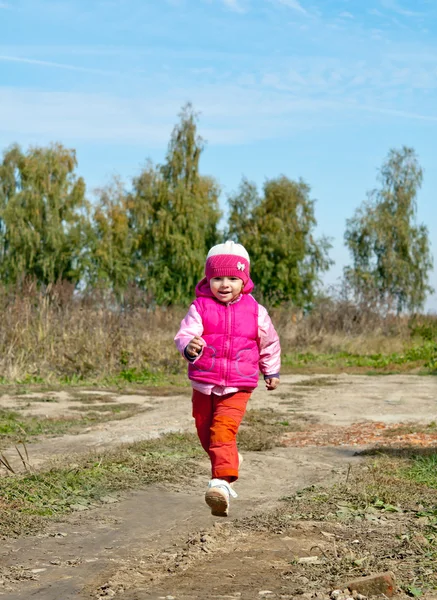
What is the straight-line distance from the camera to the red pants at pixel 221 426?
5430mm

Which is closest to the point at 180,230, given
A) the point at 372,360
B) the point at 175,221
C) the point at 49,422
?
the point at 175,221

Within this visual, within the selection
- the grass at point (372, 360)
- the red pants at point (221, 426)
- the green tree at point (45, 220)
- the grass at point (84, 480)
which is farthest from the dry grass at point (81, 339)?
the green tree at point (45, 220)

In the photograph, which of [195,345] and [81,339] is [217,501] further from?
[81,339]

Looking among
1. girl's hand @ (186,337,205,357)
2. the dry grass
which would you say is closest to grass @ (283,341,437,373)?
the dry grass

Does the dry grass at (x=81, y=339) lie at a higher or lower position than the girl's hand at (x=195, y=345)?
lower

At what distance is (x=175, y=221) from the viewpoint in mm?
43938

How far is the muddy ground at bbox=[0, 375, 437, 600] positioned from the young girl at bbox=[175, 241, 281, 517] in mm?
529

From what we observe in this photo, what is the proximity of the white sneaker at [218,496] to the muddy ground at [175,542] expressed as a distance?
18 cm

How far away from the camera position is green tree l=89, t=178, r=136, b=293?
45750 mm

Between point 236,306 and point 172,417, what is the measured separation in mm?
6041

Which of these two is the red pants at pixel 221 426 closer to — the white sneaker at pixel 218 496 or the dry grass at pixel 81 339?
the white sneaker at pixel 218 496

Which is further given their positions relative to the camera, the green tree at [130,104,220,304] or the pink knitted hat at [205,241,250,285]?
the green tree at [130,104,220,304]

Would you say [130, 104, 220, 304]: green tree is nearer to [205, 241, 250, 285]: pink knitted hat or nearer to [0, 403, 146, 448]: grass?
[0, 403, 146, 448]: grass

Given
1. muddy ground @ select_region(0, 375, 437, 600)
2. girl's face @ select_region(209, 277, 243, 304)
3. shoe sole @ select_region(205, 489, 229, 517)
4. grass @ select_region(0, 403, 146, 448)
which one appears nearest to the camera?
muddy ground @ select_region(0, 375, 437, 600)
